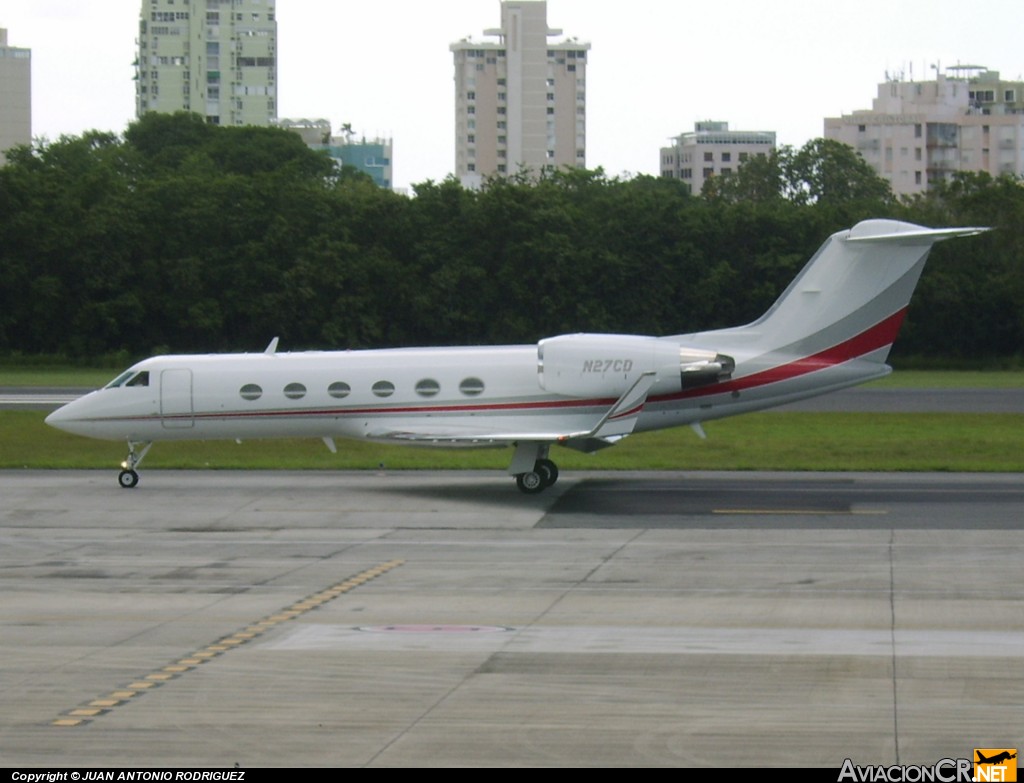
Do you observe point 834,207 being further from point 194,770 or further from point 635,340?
point 194,770

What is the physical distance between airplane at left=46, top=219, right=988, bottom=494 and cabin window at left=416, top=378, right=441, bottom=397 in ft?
0.06

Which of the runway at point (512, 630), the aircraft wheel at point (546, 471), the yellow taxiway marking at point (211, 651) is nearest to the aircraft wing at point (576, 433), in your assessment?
the aircraft wheel at point (546, 471)

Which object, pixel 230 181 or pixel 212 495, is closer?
pixel 212 495

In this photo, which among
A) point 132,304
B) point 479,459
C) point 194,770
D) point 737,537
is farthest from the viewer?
point 132,304

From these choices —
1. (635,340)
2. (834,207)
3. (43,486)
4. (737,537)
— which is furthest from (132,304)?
(737,537)

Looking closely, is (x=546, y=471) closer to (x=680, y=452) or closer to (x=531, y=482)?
(x=531, y=482)

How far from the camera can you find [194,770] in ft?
34.5

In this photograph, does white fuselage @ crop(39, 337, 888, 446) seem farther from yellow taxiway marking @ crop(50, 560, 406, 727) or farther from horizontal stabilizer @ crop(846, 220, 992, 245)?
yellow taxiway marking @ crop(50, 560, 406, 727)

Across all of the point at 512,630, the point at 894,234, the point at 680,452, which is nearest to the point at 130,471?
the point at 680,452

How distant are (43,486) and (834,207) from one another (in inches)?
2508

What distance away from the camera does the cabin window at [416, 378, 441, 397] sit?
91.5 feet

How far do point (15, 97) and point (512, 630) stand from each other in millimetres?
188949

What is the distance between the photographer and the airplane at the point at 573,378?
2733 centimetres

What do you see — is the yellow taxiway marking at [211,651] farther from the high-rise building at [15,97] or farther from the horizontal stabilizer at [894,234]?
the high-rise building at [15,97]
